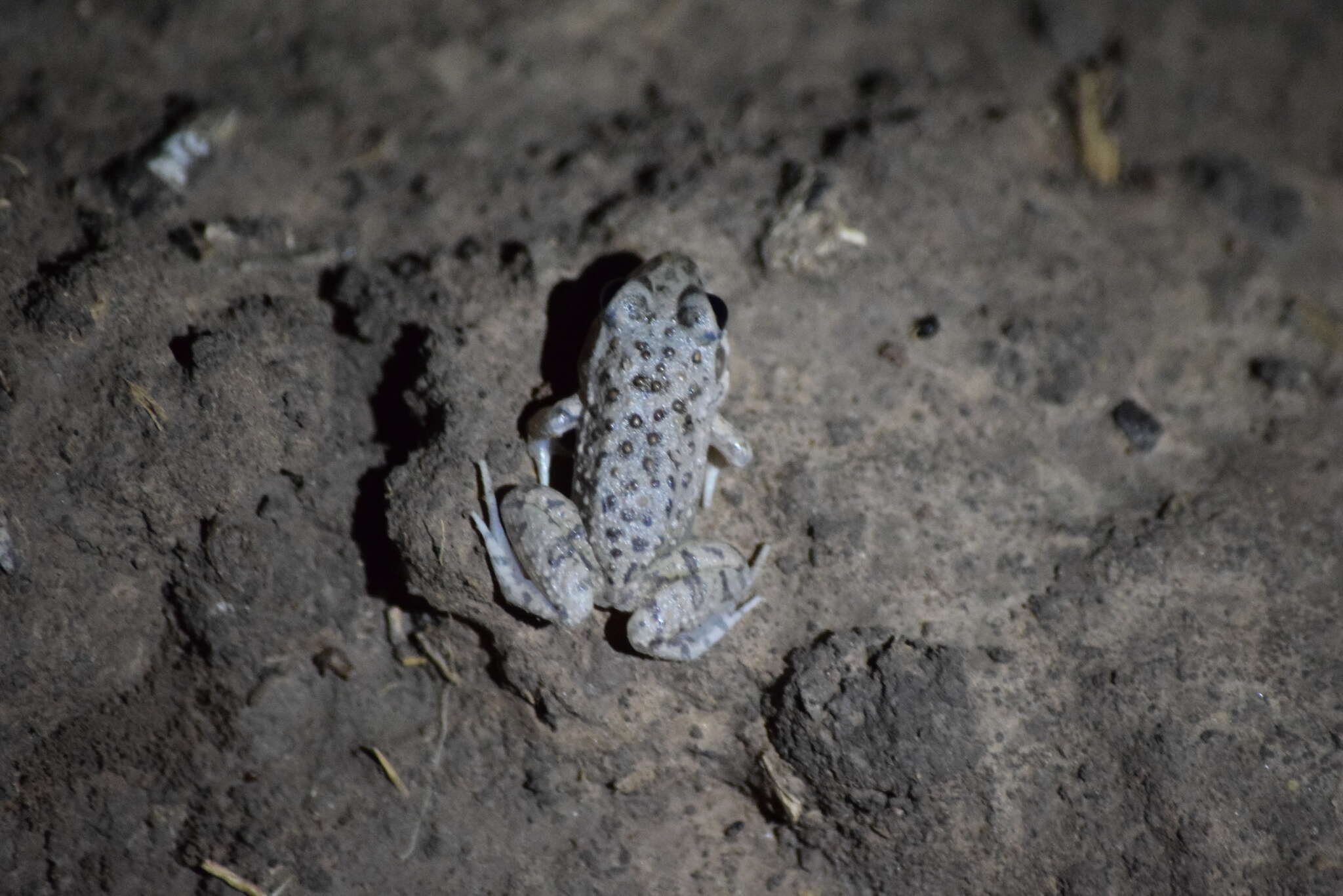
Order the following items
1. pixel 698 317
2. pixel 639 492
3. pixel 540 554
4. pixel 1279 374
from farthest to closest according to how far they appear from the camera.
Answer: pixel 1279 374, pixel 698 317, pixel 639 492, pixel 540 554

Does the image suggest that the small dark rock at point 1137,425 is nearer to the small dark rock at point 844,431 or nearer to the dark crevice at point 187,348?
the small dark rock at point 844,431

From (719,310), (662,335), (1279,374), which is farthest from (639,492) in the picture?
(1279,374)

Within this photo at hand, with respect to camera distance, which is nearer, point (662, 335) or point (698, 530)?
point (662, 335)

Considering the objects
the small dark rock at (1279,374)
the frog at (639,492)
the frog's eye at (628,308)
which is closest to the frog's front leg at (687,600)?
the frog at (639,492)

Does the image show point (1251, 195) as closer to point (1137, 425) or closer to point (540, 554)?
point (1137, 425)

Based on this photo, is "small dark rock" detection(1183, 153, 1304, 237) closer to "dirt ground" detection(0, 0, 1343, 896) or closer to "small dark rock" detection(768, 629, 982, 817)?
"dirt ground" detection(0, 0, 1343, 896)

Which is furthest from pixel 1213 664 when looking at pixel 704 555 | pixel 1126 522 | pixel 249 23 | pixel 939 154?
pixel 249 23

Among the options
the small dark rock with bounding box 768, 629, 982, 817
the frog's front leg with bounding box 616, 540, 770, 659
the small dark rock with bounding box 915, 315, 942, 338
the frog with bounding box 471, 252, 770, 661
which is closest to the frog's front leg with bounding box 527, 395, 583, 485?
the frog with bounding box 471, 252, 770, 661

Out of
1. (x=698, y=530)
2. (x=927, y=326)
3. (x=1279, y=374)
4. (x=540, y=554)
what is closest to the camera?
(x=540, y=554)

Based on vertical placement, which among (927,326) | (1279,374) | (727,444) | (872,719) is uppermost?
(727,444)
